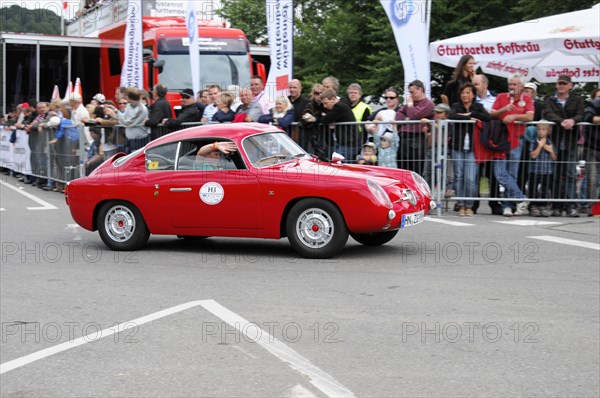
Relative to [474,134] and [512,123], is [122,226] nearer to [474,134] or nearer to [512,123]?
[474,134]

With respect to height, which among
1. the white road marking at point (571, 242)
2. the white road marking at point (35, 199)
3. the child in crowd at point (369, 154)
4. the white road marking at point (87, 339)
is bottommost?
the white road marking at point (35, 199)

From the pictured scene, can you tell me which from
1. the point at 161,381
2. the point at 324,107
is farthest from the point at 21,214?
the point at 161,381

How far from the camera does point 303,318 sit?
7449 mm

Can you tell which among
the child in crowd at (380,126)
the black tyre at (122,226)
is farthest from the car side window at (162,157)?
the child in crowd at (380,126)

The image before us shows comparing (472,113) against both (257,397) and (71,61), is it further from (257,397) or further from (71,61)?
(71,61)

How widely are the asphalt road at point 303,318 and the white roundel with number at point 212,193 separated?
64cm

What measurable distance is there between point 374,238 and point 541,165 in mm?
4032

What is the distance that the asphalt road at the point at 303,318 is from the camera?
5.74 metres

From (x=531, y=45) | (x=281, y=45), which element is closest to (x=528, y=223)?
(x=531, y=45)

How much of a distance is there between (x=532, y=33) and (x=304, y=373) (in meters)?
12.7

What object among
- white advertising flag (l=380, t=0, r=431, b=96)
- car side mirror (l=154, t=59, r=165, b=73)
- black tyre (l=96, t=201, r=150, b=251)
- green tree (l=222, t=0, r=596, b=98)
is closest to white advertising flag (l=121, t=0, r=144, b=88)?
car side mirror (l=154, t=59, r=165, b=73)

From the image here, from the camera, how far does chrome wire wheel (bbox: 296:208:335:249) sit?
10.2m

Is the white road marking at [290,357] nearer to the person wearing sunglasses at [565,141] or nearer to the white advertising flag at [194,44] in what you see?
the person wearing sunglasses at [565,141]

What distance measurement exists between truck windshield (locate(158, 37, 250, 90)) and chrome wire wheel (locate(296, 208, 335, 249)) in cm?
1513
